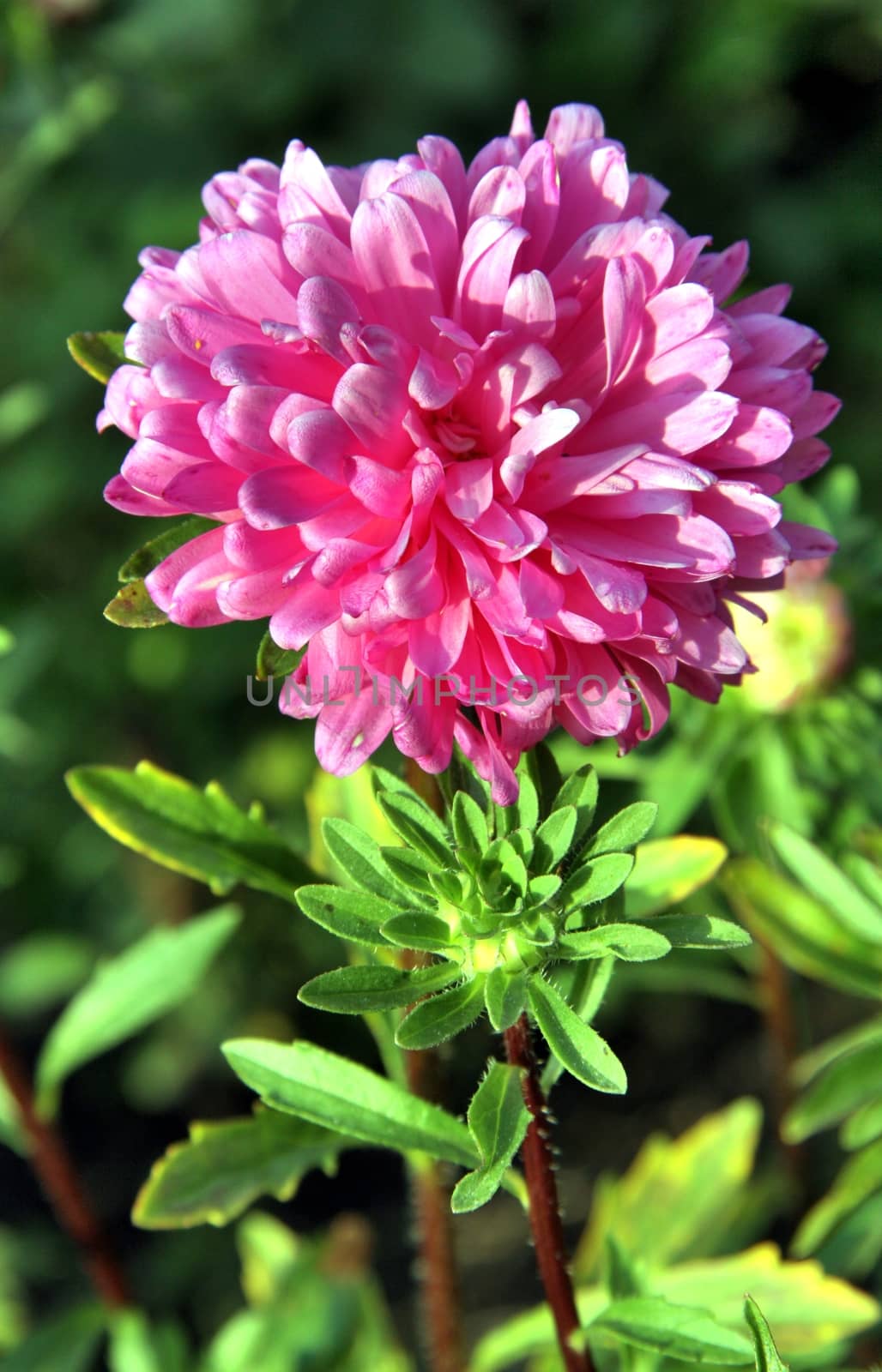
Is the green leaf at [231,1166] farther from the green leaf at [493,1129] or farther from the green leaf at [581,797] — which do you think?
the green leaf at [581,797]

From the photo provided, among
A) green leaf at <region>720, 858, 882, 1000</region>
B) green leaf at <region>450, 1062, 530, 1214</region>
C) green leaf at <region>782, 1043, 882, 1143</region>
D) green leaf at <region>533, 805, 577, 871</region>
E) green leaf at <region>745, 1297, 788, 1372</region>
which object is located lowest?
green leaf at <region>782, 1043, 882, 1143</region>

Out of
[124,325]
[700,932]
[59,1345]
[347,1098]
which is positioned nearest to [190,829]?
[347,1098]

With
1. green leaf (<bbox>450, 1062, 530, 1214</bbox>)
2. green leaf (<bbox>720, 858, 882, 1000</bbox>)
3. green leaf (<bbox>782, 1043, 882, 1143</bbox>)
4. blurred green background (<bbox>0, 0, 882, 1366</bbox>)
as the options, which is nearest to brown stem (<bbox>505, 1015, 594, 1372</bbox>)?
green leaf (<bbox>450, 1062, 530, 1214</bbox>)

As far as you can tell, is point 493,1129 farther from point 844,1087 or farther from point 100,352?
point 100,352

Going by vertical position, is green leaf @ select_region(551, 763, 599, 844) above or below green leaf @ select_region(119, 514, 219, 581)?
below

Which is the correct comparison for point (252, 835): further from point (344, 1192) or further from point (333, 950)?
point (344, 1192)

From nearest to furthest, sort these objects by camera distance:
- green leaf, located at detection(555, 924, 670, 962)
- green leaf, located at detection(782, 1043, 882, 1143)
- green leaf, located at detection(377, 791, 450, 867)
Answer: green leaf, located at detection(555, 924, 670, 962)
green leaf, located at detection(377, 791, 450, 867)
green leaf, located at detection(782, 1043, 882, 1143)

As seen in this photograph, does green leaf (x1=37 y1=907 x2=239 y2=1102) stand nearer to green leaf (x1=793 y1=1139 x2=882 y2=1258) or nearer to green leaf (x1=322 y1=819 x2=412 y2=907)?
green leaf (x1=322 y1=819 x2=412 y2=907)

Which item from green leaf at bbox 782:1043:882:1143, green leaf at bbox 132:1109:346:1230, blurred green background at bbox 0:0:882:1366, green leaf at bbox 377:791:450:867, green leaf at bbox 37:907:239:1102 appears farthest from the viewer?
blurred green background at bbox 0:0:882:1366
